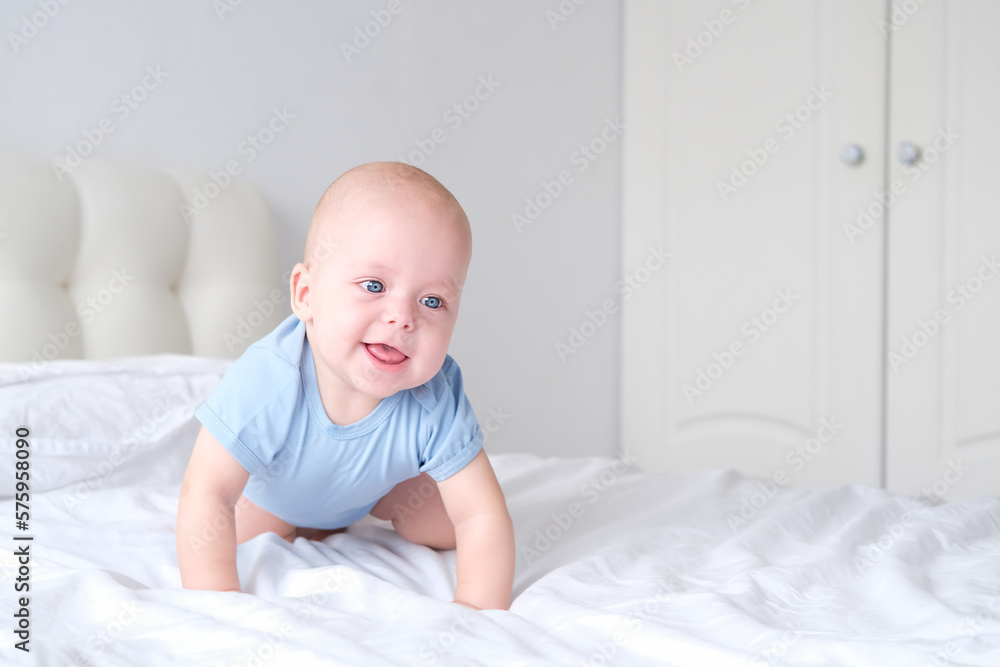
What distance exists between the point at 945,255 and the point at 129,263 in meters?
2.00

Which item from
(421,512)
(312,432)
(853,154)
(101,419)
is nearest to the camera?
(312,432)

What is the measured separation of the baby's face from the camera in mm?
800

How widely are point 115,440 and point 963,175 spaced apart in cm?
209

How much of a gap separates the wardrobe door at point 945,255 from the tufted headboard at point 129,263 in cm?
168

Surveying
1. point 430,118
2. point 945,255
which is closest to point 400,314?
point 430,118

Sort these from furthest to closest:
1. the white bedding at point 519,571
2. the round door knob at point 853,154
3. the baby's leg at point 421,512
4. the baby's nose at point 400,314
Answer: the round door knob at point 853,154
the baby's leg at point 421,512
the baby's nose at point 400,314
the white bedding at point 519,571

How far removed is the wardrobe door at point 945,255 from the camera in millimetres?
2041

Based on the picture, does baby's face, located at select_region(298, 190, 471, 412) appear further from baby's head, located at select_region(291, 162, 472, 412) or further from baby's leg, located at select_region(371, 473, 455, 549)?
baby's leg, located at select_region(371, 473, 455, 549)

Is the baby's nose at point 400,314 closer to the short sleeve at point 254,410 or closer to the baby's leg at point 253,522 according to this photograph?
the short sleeve at point 254,410

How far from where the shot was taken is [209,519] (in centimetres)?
84

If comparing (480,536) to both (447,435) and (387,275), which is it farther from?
(387,275)

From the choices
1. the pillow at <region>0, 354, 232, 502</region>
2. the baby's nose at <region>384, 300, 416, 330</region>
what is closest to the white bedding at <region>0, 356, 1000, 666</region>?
the pillow at <region>0, 354, 232, 502</region>

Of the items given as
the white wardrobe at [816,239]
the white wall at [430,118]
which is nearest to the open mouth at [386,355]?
the white wall at [430,118]

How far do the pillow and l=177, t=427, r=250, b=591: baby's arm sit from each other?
39 centimetres
